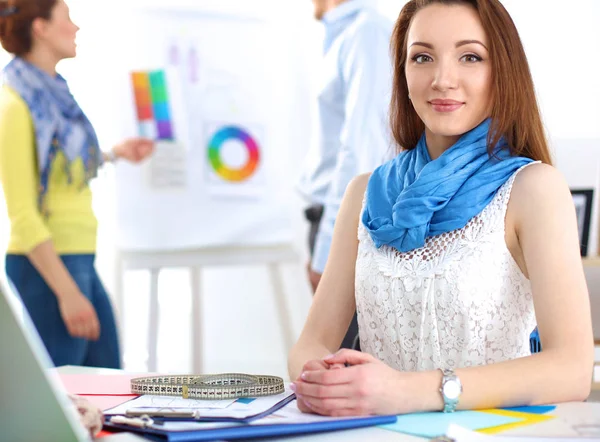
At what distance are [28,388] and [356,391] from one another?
0.49 meters

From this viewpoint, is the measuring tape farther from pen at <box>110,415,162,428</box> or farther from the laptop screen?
the laptop screen

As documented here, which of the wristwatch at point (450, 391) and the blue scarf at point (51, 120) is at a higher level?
the blue scarf at point (51, 120)

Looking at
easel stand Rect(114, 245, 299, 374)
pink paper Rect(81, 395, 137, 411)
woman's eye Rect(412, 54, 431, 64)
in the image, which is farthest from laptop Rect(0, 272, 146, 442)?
easel stand Rect(114, 245, 299, 374)

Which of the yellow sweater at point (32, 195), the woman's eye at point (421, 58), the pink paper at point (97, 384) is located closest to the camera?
the pink paper at point (97, 384)

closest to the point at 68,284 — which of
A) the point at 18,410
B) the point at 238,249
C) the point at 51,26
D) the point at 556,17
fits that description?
the point at 51,26

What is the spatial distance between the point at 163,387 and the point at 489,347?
612 millimetres

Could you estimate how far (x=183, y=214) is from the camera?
366 cm

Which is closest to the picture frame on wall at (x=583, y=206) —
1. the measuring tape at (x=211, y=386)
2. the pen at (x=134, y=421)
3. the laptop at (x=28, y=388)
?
the measuring tape at (x=211, y=386)

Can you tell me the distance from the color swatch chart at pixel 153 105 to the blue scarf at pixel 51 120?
72cm

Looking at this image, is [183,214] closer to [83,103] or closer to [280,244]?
[280,244]

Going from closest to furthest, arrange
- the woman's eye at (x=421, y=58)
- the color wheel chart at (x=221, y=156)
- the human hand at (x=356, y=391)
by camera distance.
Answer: the human hand at (x=356, y=391) < the woman's eye at (x=421, y=58) < the color wheel chart at (x=221, y=156)

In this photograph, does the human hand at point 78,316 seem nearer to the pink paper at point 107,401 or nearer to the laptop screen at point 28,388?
the pink paper at point 107,401

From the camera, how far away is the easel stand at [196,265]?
3551 millimetres

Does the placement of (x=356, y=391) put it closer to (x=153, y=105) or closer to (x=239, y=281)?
(x=153, y=105)
